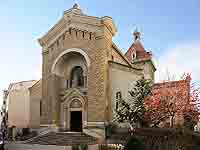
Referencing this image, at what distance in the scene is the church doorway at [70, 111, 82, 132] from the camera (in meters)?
A: 29.5

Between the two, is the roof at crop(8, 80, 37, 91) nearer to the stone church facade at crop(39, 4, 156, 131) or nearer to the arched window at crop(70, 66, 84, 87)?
the stone church facade at crop(39, 4, 156, 131)

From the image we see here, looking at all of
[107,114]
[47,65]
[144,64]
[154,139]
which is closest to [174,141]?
[154,139]

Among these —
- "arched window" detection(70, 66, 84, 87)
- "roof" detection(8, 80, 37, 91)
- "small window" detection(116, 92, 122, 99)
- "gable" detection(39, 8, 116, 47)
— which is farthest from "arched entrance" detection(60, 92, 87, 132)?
"roof" detection(8, 80, 37, 91)

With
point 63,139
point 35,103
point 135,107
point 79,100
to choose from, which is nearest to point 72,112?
point 79,100

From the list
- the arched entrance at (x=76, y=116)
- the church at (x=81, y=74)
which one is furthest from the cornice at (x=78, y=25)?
the arched entrance at (x=76, y=116)

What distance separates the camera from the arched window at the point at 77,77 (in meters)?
30.4

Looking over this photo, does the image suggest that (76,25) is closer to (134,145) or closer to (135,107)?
(135,107)

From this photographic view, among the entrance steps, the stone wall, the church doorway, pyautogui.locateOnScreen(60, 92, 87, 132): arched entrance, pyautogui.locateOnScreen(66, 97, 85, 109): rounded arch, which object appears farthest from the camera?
the stone wall

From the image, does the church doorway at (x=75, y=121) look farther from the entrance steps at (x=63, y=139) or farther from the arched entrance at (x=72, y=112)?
the entrance steps at (x=63, y=139)

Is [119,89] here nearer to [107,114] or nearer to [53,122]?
[107,114]

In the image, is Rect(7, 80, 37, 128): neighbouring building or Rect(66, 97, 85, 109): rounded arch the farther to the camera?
Rect(7, 80, 37, 128): neighbouring building

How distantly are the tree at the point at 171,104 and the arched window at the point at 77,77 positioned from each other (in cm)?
765

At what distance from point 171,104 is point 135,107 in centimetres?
346

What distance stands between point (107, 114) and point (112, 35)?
8.55m
